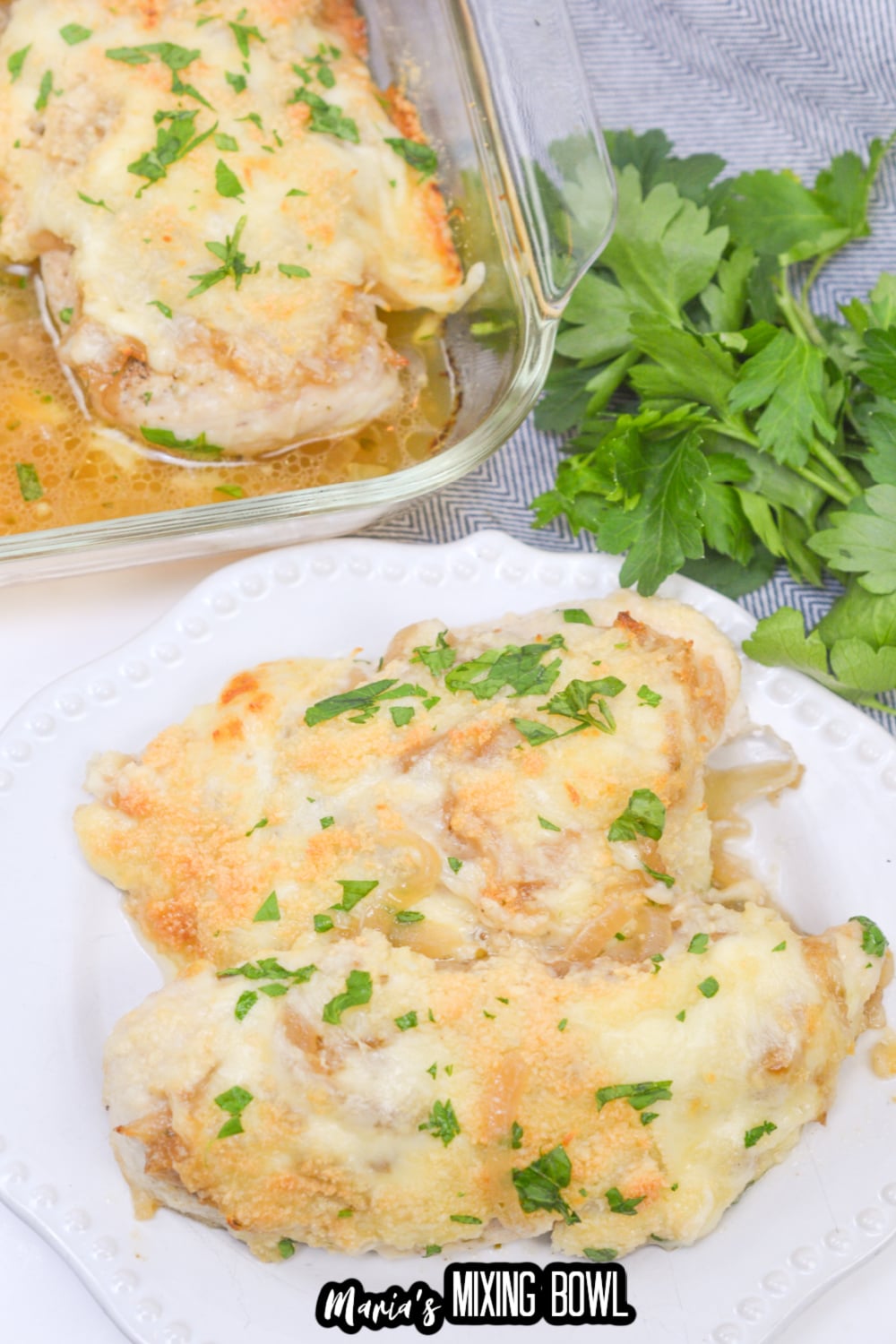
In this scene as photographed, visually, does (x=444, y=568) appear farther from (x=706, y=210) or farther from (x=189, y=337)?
(x=706, y=210)

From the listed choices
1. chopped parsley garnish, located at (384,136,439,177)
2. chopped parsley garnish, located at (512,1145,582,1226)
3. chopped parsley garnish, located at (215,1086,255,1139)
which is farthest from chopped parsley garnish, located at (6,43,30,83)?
chopped parsley garnish, located at (512,1145,582,1226)

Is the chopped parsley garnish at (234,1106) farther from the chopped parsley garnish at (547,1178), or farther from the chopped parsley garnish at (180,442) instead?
the chopped parsley garnish at (180,442)

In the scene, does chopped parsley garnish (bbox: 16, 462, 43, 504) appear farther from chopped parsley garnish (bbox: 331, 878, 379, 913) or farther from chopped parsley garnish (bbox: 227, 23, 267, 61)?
chopped parsley garnish (bbox: 331, 878, 379, 913)

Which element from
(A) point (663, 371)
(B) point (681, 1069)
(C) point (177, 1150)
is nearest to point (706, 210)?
(A) point (663, 371)

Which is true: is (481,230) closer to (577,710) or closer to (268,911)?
(577,710)

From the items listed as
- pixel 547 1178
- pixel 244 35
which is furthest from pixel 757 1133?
pixel 244 35
